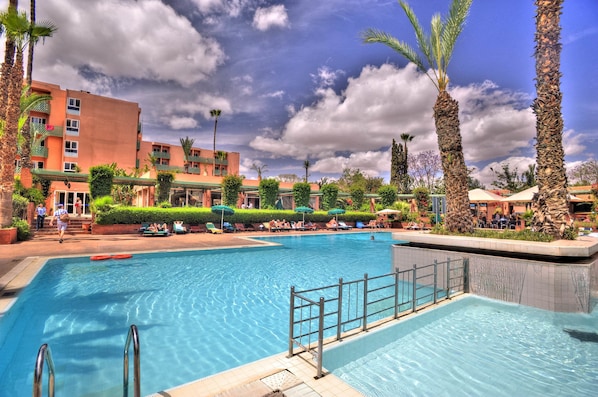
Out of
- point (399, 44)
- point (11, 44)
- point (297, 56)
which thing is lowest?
point (399, 44)

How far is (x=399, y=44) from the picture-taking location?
37.4ft

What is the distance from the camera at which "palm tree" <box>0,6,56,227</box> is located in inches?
533

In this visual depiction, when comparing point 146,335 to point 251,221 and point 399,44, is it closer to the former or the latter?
point 399,44

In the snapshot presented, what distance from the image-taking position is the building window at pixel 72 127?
34.1m

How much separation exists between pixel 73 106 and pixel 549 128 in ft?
143

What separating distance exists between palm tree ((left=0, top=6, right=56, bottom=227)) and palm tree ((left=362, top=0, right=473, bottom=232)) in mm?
15729

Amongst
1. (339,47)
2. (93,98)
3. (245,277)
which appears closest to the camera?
(245,277)

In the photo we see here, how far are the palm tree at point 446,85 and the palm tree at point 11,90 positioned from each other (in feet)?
51.6

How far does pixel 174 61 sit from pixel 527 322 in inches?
1090

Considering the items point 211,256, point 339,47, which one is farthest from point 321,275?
point 339,47

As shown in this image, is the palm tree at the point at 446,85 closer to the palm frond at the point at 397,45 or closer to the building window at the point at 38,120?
the palm frond at the point at 397,45

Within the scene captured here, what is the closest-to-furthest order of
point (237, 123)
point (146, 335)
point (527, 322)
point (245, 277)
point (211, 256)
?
point (146, 335)
point (527, 322)
point (245, 277)
point (211, 256)
point (237, 123)

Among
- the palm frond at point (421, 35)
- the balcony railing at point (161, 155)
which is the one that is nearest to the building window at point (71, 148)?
the balcony railing at point (161, 155)

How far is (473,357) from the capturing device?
4.53m
